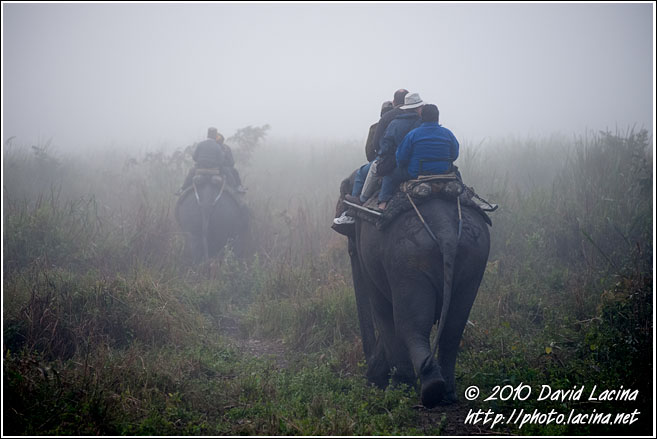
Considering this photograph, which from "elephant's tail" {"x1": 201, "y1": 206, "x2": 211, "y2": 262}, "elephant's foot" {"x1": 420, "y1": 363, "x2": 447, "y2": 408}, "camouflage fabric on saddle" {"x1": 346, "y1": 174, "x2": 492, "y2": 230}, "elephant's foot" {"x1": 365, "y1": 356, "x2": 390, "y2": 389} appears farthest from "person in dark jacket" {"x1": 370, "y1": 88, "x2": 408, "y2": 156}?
"elephant's tail" {"x1": 201, "y1": 206, "x2": 211, "y2": 262}

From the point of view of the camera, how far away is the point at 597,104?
31.5 metres

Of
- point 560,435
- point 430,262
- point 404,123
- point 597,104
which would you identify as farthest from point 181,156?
point 597,104

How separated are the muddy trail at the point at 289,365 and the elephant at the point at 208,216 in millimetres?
2461

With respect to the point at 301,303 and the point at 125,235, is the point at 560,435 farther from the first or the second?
the point at 125,235

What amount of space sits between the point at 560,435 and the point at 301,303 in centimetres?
394

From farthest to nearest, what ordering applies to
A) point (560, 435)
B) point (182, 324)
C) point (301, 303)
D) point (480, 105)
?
point (480, 105)
point (301, 303)
point (182, 324)
point (560, 435)

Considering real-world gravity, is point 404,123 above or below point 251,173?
above

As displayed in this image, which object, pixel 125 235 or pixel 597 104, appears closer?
pixel 125 235

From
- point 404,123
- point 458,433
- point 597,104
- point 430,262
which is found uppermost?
point 597,104

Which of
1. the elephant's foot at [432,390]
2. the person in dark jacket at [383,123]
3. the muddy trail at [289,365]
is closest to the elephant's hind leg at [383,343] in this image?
the muddy trail at [289,365]

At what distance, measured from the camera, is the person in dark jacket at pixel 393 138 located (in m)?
4.71

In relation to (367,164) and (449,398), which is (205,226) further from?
(449,398)

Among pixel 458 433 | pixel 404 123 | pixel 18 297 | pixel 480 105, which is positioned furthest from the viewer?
pixel 480 105

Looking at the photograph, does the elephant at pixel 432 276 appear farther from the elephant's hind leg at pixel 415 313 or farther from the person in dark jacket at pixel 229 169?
the person in dark jacket at pixel 229 169
